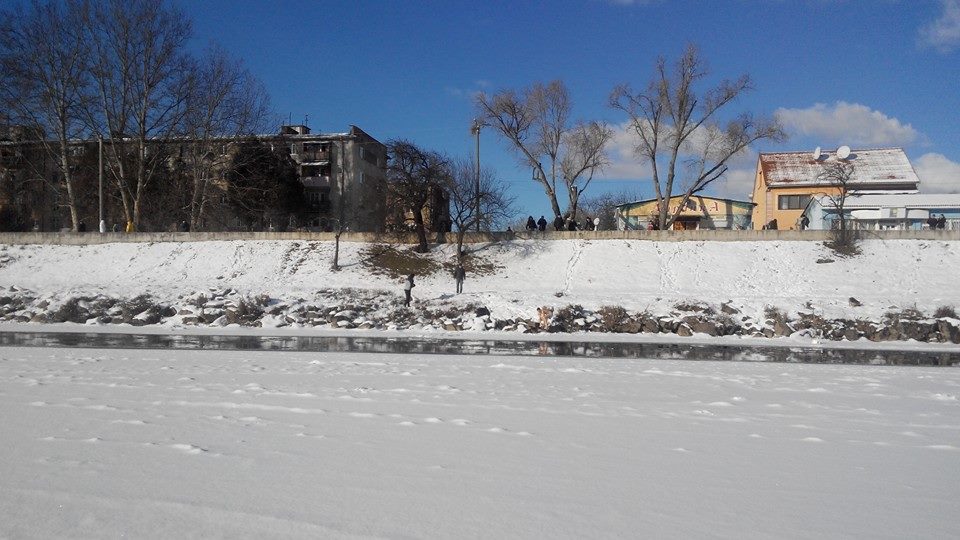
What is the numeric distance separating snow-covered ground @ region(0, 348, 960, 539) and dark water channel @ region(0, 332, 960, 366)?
447 centimetres

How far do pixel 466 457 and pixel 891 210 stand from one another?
138 ft

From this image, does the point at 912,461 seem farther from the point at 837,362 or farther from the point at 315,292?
the point at 315,292

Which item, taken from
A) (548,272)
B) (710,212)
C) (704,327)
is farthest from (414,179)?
(710,212)

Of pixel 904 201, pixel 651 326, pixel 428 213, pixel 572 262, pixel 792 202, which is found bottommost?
pixel 651 326

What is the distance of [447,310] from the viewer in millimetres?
21578

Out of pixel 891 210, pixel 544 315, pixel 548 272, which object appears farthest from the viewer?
pixel 891 210

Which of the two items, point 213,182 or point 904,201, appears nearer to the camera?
point 213,182

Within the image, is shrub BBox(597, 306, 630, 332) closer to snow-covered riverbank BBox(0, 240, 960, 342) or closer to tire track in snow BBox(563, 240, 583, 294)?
snow-covered riverbank BBox(0, 240, 960, 342)

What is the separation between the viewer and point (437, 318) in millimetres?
21141

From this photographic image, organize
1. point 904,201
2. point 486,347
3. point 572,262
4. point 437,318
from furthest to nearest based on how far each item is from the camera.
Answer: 1. point 904,201
2. point 572,262
3. point 437,318
4. point 486,347

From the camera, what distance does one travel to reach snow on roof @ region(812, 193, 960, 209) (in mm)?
39688

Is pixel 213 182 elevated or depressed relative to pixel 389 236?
elevated

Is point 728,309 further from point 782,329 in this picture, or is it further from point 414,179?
point 414,179

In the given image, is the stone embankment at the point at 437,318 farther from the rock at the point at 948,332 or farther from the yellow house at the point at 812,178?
the yellow house at the point at 812,178
